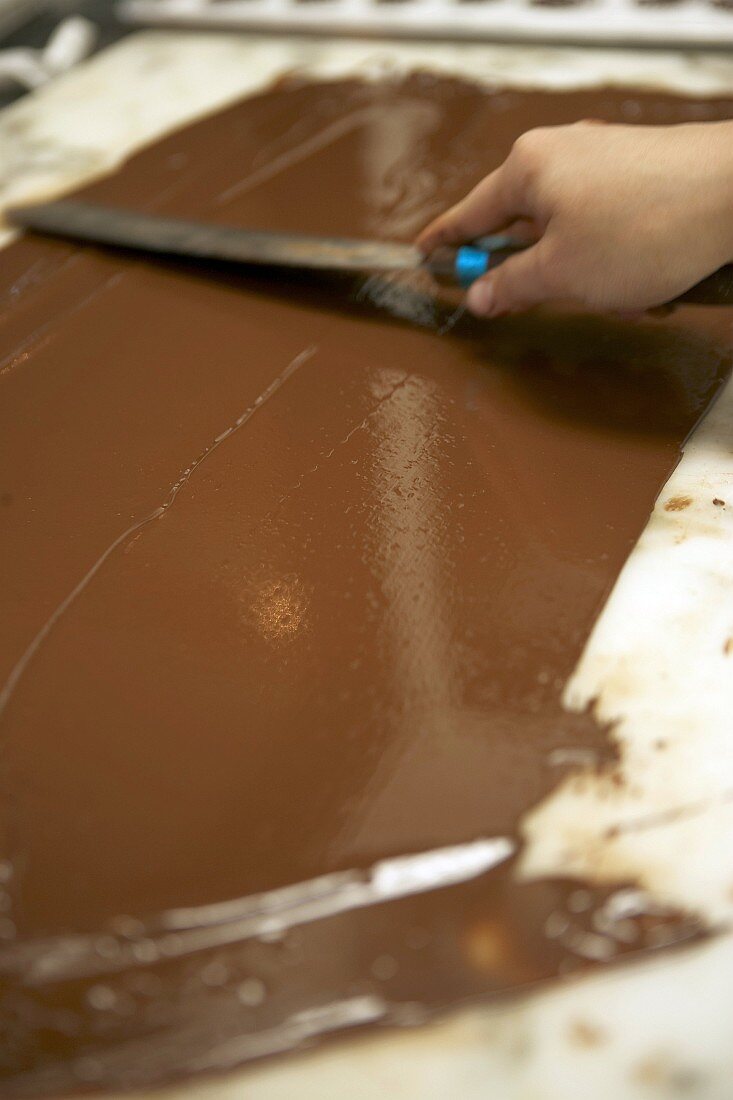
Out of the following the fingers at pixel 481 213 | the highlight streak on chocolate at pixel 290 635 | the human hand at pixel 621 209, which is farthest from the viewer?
the fingers at pixel 481 213

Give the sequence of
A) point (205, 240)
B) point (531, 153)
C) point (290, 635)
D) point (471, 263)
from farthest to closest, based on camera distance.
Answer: point (205, 240) → point (471, 263) → point (531, 153) → point (290, 635)

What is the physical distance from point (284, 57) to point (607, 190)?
53.7 inches

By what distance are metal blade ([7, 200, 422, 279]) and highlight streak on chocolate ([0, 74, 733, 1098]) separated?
0.04 m

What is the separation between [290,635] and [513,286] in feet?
1.75

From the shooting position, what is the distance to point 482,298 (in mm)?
1271

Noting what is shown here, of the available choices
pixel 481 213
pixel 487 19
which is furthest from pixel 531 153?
pixel 487 19

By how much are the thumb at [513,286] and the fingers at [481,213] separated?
0.06m

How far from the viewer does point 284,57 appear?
2207 millimetres

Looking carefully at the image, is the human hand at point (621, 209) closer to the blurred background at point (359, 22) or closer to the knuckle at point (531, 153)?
the knuckle at point (531, 153)

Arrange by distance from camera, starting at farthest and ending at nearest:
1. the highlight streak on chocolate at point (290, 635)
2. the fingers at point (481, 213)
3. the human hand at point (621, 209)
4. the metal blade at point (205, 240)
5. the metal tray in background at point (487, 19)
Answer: the metal tray in background at point (487, 19)
the metal blade at point (205, 240)
the fingers at point (481, 213)
the human hand at point (621, 209)
the highlight streak on chocolate at point (290, 635)

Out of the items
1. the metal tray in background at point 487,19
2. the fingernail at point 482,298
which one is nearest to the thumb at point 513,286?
the fingernail at point 482,298

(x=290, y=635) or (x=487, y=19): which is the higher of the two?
(x=487, y=19)

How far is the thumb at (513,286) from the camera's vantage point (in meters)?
1.19

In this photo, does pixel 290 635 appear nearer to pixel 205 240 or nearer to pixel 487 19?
pixel 205 240
